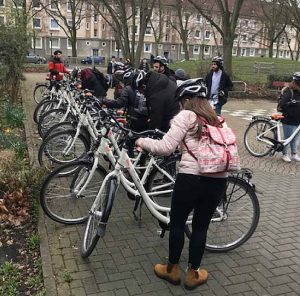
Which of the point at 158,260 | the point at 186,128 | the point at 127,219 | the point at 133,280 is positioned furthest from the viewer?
the point at 127,219

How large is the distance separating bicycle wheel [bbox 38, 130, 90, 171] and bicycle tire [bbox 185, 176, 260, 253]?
2497 mm

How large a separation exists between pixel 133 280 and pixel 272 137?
5.45 metres

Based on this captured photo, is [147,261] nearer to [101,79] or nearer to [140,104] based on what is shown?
[140,104]

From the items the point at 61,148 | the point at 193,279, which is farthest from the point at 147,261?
the point at 61,148

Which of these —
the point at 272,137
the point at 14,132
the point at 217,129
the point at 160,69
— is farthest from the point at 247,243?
the point at 14,132

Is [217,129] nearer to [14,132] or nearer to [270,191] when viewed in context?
[270,191]

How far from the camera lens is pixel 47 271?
146 inches

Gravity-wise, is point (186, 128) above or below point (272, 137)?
above

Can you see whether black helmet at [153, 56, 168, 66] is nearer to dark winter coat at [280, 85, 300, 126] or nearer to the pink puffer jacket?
dark winter coat at [280, 85, 300, 126]

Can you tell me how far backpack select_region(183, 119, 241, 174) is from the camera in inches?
125

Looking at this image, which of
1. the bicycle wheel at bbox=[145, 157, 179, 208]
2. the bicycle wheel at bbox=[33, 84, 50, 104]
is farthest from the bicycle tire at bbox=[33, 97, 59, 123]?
the bicycle wheel at bbox=[145, 157, 179, 208]

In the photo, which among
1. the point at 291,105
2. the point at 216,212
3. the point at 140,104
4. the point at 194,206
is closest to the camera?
the point at 194,206

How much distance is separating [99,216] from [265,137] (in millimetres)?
5419

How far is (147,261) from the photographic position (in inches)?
159
